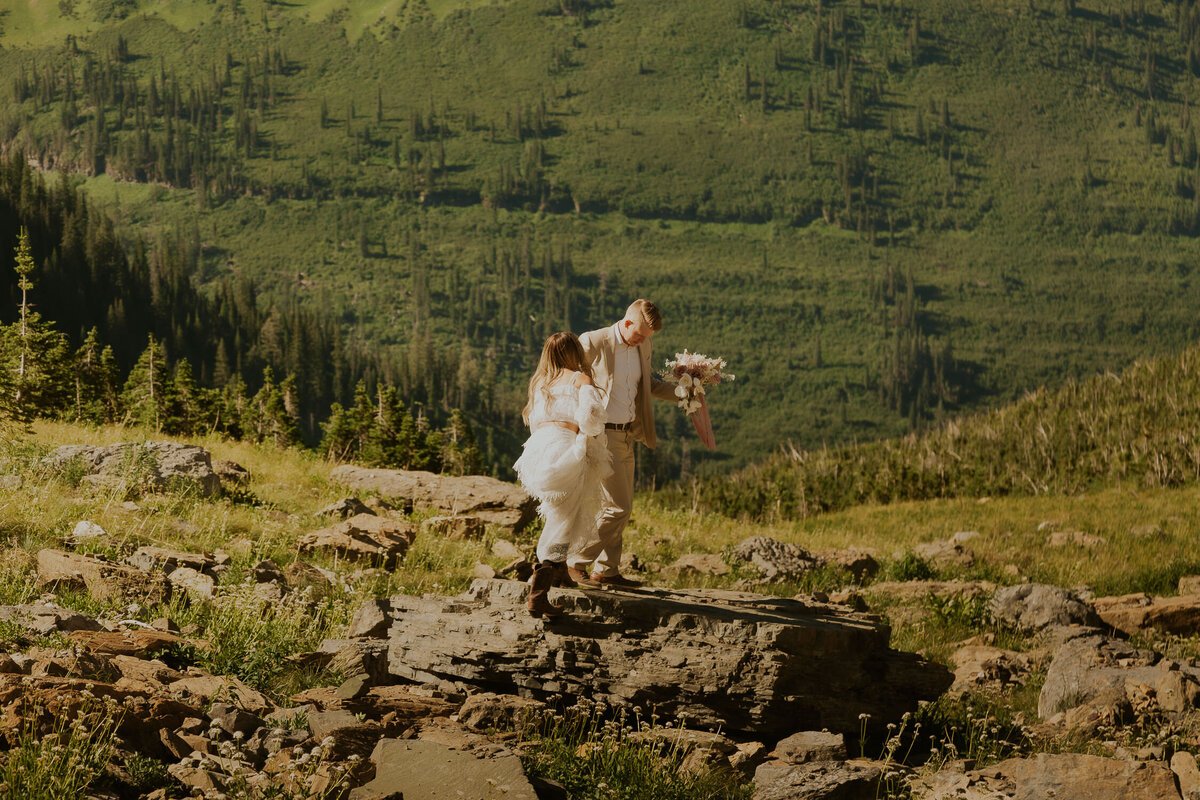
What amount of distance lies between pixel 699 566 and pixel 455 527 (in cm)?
361

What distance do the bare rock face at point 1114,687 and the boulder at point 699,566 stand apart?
5.46 metres

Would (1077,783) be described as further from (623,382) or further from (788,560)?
(788,560)

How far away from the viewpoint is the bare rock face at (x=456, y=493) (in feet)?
57.9

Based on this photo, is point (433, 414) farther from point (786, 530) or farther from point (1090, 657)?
point (1090, 657)

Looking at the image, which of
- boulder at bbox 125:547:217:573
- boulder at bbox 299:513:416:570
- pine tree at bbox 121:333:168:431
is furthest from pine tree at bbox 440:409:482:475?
boulder at bbox 125:547:217:573

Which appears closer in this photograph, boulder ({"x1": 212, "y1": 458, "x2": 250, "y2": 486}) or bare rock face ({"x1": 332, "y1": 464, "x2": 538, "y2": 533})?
boulder ({"x1": 212, "y1": 458, "x2": 250, "y2": 486})

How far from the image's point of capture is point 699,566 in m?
16.9

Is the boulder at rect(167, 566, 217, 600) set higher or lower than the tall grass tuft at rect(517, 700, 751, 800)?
lower

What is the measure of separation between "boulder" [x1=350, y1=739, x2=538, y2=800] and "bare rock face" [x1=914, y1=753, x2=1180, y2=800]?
290 centimetres

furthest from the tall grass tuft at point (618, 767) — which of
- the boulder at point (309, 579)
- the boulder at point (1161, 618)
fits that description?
the boulder at point (1161, 618)

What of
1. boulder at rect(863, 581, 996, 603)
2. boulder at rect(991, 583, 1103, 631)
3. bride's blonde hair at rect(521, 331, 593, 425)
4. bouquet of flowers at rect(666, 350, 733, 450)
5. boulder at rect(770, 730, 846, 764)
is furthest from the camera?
boulder at rect(863, 581, 996, 603)

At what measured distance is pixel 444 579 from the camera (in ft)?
44.8

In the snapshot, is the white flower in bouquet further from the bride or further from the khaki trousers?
the bride

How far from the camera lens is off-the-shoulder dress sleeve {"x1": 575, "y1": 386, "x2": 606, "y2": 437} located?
9867 mm
